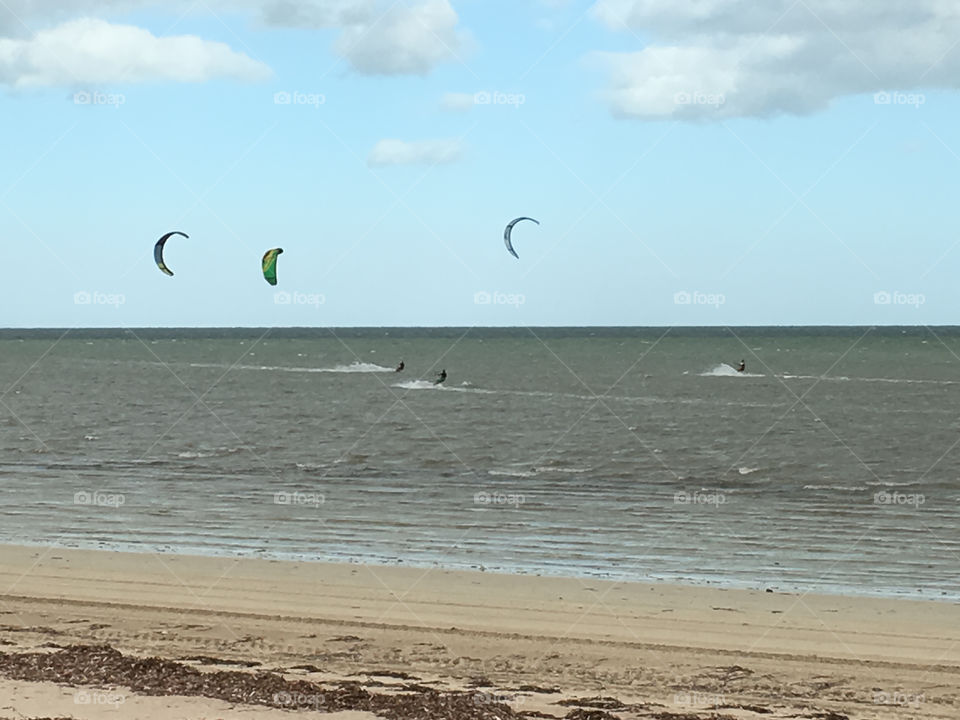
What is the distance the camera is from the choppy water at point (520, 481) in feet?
56.9

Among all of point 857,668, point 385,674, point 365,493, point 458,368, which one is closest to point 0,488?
point 365,493

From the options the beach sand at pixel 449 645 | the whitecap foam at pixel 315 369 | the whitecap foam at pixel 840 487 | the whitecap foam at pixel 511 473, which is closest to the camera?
Result: the beach sand at pixel 449 645

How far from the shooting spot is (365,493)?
24359 mm

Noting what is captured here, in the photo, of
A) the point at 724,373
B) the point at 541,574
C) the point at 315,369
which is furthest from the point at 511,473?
the point at 315,369

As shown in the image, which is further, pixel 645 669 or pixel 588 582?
pixel 588 582

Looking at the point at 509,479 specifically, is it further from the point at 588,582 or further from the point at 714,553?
the point at 588,582

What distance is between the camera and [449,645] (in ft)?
38.8

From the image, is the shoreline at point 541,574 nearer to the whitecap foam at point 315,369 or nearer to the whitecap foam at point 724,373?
the whitecap foam at point 724,373

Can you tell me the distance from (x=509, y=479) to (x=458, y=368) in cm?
7071

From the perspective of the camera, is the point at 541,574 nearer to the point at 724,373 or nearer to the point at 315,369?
the point at 724,373

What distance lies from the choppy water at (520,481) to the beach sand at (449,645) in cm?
160

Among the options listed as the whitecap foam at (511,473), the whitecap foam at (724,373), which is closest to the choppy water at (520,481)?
the whitecap foam at (511,473)

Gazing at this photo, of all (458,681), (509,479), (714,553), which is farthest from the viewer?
(509,479)

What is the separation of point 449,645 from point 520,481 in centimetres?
1520
